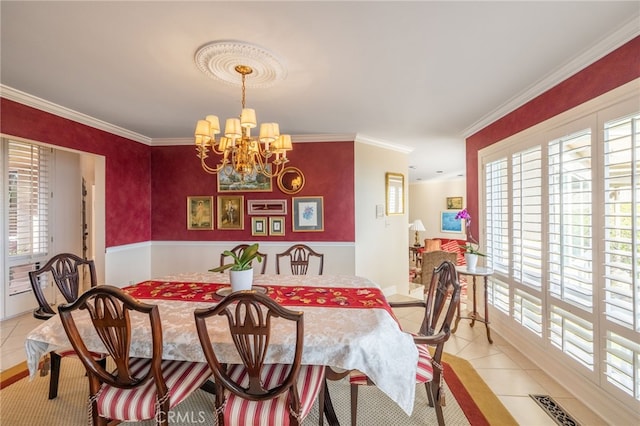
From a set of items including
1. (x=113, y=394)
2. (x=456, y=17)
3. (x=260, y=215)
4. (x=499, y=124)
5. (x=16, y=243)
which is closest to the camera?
(x=113, y=394)

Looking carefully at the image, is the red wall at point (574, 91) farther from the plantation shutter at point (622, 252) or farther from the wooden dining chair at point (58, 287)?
the wooden dining chair at point (58, 287)

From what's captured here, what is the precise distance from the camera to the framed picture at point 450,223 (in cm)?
830

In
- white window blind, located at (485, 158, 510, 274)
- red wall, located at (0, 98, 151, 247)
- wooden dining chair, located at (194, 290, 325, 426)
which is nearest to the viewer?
wooden dining chair, located at (194, 290, 325, 426)

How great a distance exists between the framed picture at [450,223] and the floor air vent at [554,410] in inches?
259

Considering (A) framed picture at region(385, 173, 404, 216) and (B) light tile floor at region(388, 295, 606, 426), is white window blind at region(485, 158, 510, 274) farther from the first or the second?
(A) framed picture at region(385, 173, 404, 216)

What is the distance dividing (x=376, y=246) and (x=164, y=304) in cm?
A: 331

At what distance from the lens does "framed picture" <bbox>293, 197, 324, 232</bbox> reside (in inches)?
169

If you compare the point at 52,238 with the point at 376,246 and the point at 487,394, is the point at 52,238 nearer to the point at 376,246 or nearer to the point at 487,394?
the point at 376,246

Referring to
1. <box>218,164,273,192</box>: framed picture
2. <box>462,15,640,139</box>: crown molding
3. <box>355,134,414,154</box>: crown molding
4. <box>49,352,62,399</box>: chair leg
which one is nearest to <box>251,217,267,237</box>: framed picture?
<box>218,164,273,192</box>: framed picture

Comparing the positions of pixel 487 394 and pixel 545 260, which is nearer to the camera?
pixel 487 394

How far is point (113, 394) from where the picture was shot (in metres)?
1.43

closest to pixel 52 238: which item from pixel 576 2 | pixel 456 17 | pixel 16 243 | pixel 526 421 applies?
pixel 16 243

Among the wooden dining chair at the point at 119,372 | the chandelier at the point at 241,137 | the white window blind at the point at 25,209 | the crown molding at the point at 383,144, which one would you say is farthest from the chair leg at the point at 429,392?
the white window blind at the point at 25,209

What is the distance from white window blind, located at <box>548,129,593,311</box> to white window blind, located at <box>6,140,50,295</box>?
5.91 metres
